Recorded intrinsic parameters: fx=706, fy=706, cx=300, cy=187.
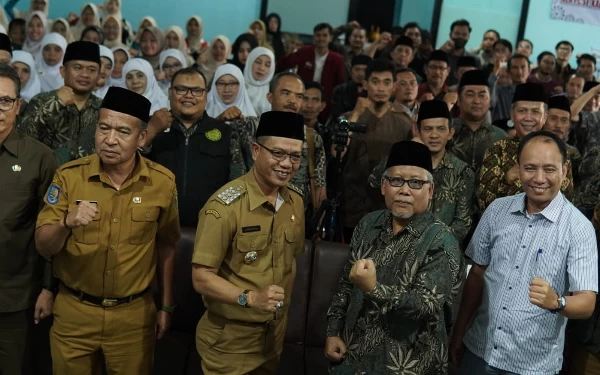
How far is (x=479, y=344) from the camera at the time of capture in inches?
103

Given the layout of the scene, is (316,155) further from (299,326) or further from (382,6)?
(382,6)

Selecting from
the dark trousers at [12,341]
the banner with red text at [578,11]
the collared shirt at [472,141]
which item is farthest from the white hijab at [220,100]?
the banner with red text at [578,11]

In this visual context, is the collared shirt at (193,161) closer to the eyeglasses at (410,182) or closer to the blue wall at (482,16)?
the eyeglasses at (410,182)

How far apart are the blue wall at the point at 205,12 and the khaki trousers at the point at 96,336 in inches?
300

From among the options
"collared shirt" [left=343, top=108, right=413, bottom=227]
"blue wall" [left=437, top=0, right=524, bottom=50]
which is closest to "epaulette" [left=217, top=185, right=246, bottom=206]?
"collared shirt" [left=343, top=108, right=413, bottom=227]

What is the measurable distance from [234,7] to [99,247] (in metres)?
7.81

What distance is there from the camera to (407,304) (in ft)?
7.45

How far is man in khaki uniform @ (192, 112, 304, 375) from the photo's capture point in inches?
97.0

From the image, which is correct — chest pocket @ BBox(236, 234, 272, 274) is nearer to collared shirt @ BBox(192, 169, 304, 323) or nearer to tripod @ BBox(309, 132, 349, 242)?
collared shirt @ BBox(192, 169, 304, 323)

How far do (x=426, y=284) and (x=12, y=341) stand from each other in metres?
1.65

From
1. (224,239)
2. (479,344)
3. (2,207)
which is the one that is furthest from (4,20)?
(479,344)

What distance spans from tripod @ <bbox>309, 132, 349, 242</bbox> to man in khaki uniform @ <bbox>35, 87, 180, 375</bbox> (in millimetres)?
1309

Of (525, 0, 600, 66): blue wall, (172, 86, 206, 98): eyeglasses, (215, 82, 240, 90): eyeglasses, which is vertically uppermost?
(525, 0, 600, 66): blue wall

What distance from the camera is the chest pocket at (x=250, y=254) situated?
98.8 inches
